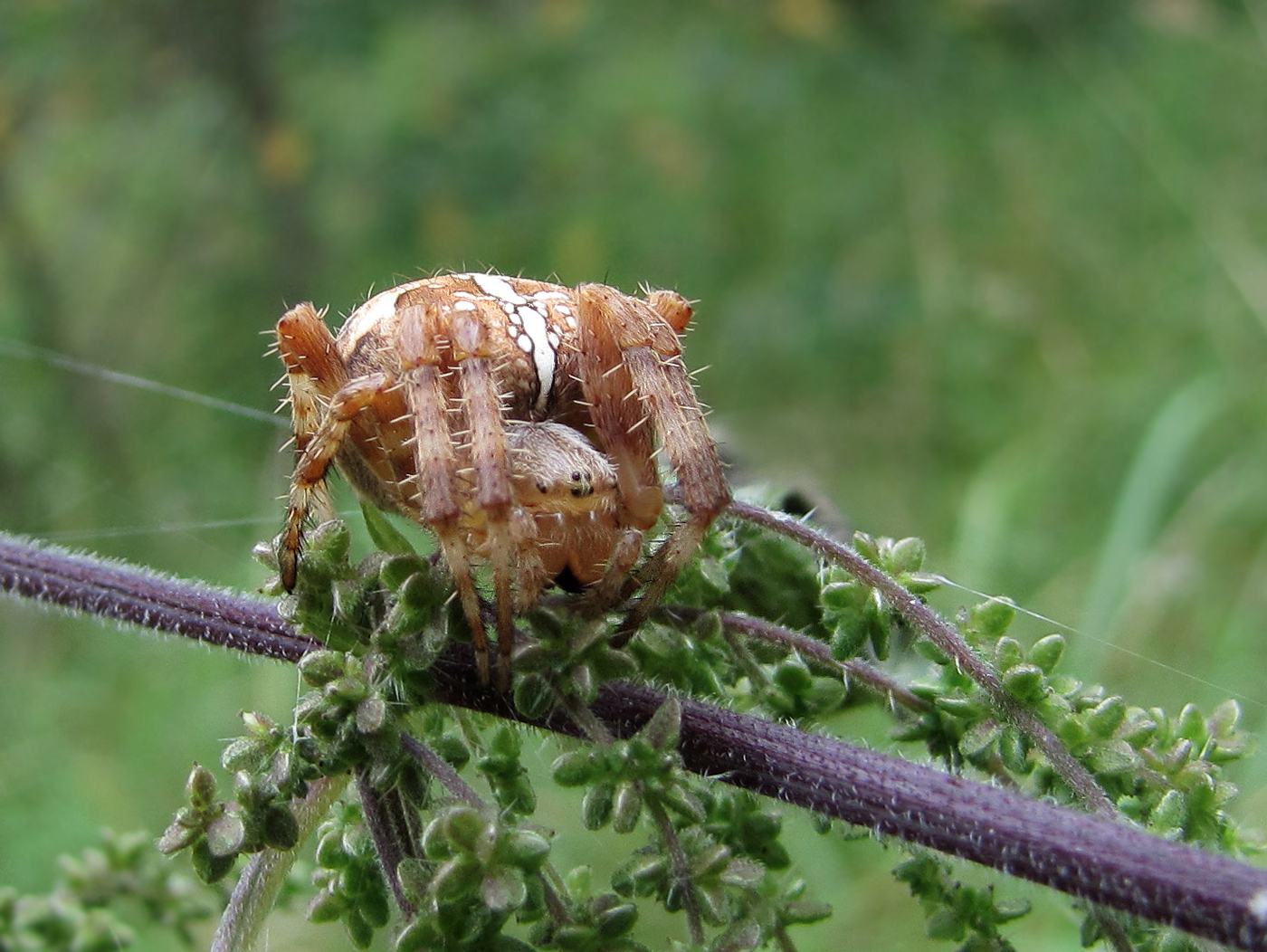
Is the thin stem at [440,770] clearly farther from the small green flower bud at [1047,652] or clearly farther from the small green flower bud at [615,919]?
the small green flower bud at [1047,652]

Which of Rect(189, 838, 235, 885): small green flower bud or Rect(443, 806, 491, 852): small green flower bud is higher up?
Rect(189, 838, 235, 885): small green flower bud

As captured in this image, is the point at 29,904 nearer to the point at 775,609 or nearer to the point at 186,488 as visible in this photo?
the point at 775,609

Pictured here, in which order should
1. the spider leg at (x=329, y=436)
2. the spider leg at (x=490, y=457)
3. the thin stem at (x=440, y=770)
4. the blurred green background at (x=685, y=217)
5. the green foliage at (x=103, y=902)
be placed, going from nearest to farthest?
the thin stem at (x=440, y=770) < the spider leg at (x=490, y=457) < the spider leg at (x=329, y=436) < the green foliage at (x=103, y=902) < the blurred green background at (x=685, y=217)

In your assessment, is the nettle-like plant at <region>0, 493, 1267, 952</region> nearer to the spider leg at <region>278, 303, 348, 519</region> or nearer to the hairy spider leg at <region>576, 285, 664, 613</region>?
the hairy spider leg at <region>576, 285, 664, 613</region>

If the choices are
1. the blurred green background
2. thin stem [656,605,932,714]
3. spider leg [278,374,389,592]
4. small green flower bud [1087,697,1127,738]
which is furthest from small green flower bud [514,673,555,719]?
the blurred green background

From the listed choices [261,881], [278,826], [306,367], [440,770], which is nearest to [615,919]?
[440,770]

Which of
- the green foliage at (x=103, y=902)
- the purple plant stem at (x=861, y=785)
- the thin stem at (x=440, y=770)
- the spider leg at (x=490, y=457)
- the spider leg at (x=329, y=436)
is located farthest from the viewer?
the green foliage at (x=103, y=902)

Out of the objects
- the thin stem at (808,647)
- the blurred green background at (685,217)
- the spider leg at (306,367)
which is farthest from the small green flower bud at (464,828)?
the blurred green background at (685,217)
